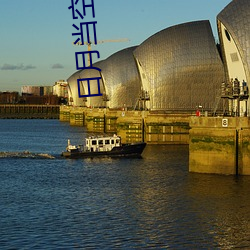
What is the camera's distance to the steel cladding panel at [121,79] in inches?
4562

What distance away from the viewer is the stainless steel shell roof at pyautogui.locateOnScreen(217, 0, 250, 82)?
55.5 meters

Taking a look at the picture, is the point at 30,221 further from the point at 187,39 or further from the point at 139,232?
the point at 187,39

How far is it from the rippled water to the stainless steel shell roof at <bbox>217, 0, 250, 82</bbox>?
1070 cm

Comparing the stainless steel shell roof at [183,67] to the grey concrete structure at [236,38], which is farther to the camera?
the stainless steel shell roof at [183,67]

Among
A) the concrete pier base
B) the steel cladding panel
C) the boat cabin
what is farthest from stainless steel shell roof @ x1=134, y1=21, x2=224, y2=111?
the concrete pier base

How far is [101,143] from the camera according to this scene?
217 ft

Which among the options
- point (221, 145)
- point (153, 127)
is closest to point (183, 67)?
point (153, 127)

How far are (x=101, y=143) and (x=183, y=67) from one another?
2418 centimetres

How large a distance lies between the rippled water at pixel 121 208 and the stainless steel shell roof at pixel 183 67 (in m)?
29.8

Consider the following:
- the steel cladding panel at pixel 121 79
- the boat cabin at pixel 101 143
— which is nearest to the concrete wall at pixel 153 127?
the boat cabin at pixel 101 143

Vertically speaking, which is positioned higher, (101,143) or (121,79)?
(121,79)

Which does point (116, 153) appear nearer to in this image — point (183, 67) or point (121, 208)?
point (183, 67)

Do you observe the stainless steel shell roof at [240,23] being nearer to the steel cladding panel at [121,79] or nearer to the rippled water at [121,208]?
the rippled water at [121,208]

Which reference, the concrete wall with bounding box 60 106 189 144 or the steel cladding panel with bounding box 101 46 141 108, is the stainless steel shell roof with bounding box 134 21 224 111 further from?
the steel cladding panel with bounding box 101 46 141 108
